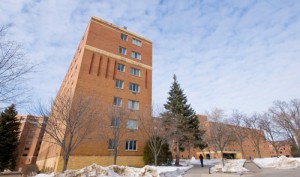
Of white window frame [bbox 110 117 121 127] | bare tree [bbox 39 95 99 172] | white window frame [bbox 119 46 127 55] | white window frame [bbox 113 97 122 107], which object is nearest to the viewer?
bare tree [bbox 39 95 99 172]

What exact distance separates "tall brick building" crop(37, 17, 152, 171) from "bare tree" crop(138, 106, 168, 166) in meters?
2.48

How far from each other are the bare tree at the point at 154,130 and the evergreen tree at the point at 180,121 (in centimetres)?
133

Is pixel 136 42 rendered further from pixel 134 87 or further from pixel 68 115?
pixel 68 115

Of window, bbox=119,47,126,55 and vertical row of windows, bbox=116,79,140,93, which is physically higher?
window, bbox=119,47,126,55

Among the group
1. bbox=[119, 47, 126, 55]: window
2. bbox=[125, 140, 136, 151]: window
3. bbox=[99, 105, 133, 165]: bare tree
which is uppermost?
bbox=[119, 47, 126, 55]: window

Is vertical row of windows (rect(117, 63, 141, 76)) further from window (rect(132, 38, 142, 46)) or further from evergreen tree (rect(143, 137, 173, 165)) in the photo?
evergreen tree (rect(143, 137, 173, 165))

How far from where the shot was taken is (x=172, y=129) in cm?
2317

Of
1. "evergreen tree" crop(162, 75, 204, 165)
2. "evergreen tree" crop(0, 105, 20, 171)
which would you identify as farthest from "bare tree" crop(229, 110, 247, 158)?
"evergreen tree" crop(0, 105, 20, 171)

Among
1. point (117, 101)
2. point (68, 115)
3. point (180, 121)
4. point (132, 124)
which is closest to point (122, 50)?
point (117, 101)

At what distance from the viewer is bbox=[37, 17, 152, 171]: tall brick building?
22703 millimetres

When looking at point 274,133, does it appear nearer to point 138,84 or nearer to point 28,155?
point 138,84

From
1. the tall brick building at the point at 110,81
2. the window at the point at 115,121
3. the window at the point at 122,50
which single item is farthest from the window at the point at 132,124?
the window at the point at 122,50

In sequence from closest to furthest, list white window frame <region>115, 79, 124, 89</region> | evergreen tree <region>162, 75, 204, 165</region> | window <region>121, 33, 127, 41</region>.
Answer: evergreen tree <region>162, 75, 204, 165</region> < white window frame <region>115, 79, 124, 89</region> < window <region>121, 33, 127, 41</region>

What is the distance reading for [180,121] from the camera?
26859mm
